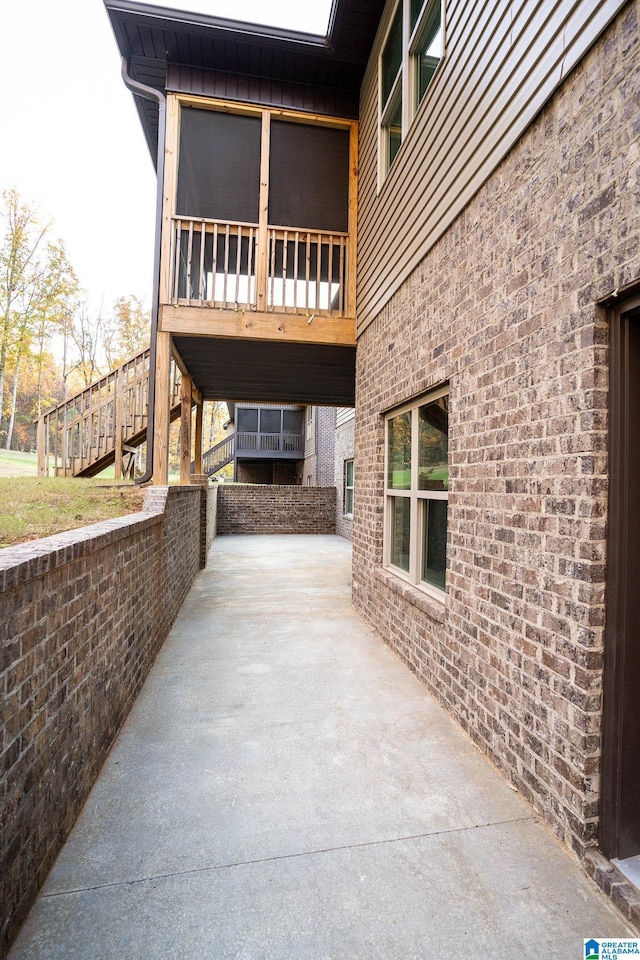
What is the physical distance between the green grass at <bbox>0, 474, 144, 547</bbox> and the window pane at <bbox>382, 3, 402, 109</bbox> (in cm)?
506

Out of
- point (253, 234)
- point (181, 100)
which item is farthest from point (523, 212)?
point (181, 100)

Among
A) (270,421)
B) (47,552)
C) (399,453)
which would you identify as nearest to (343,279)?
(399,453)

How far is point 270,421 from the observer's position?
19531 mm

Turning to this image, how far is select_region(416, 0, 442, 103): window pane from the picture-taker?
136 inches

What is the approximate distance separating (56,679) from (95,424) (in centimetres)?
577

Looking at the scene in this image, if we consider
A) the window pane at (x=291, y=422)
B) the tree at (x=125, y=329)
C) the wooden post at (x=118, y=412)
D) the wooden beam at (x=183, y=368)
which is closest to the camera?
the wooden beam at (x=183, y=368)

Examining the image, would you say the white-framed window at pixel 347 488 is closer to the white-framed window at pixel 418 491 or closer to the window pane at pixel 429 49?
the white-framed window at pixel 418 491

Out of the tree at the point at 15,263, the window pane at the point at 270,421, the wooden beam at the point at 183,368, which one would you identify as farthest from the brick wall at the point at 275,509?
the tree at the point at 15,263

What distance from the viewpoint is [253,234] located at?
516cm

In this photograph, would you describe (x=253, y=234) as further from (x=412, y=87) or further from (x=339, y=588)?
(x=339, y=588)

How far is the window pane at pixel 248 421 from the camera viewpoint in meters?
19.1

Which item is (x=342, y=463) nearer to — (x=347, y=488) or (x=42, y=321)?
(x=347, y=488)

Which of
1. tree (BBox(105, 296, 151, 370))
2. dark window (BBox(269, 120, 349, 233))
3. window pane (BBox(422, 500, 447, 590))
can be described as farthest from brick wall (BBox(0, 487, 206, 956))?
tree (BBox(105, 296, 151, 370))

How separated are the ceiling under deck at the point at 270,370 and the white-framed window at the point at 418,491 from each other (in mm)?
2082
